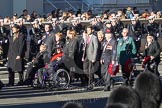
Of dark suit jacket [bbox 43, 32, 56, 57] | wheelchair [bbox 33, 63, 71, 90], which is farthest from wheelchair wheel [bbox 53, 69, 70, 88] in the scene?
dark suit jacket [bbox 43, 32, 56, 57]

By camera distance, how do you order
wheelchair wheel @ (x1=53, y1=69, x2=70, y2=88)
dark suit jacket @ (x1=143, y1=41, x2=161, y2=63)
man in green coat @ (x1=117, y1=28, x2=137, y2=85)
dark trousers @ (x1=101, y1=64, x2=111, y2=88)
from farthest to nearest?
dark suit jacket @ (x1=143, y1=41, x2=161, y2=63)
man in green coat @ (x1=117, y1=28, x2=137, y2=85)
wheelchair wheel @ (x1=53, y1=69, x2=70, y2=88)
dark trousers @ (x1=101, y1=64, x2=111, y2=88)

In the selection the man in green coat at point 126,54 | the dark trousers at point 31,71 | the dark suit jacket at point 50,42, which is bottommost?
the dark trousers at point 31,71

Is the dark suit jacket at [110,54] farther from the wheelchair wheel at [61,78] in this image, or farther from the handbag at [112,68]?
the wheelchair wheel at [61,78]

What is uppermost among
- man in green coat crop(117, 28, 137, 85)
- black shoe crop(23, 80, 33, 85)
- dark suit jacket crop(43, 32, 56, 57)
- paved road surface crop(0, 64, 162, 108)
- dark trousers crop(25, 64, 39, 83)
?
dark suit jacket crop(43, 32, 56, 57)

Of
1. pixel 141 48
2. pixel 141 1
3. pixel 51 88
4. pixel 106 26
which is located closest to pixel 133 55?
pixel 51 88

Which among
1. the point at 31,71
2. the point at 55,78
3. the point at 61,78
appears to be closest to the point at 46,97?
the point at 55,78

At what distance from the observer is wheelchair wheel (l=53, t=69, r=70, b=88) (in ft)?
56.7

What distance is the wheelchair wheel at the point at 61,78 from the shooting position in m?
17.3

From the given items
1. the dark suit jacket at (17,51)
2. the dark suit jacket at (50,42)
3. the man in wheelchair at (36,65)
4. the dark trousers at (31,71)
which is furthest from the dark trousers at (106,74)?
the dark suit jacket at (17,51)

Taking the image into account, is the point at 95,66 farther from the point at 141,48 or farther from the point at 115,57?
the point at 141,48

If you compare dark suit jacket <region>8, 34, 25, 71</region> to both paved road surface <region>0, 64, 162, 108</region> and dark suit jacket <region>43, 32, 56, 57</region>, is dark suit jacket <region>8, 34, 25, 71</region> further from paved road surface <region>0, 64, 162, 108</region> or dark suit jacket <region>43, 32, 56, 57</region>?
dark suit jacket <region>43, 32, 56, 57</region>

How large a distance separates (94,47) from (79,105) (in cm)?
995

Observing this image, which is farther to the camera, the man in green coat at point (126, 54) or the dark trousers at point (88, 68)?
the dark trousers at point (88, 68)

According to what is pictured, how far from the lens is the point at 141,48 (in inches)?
1037
